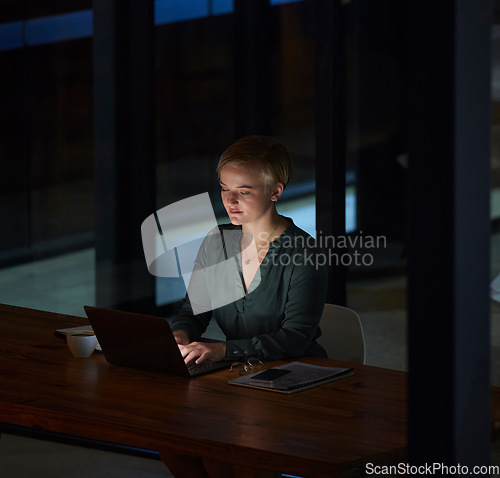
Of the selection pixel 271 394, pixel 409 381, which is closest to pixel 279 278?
pixel 271 394

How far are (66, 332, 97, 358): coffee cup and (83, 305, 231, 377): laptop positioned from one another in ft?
0.28

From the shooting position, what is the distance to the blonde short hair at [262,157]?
93.2 inches

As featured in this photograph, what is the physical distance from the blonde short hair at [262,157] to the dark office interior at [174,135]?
0.76 m

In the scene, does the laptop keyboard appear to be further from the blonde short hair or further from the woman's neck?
the blonde short hair

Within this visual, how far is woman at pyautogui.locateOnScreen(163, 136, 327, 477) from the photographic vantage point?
2230 millimetres

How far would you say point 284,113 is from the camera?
4.21 meters

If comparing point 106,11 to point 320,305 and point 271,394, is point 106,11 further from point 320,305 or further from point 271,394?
point 271,394

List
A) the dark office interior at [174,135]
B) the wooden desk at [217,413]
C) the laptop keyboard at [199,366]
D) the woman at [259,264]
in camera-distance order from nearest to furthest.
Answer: the wooden desk at [217,413], the laptop keyboard at [199,366], the woman at [259,264], the dark office interior at [174,135]

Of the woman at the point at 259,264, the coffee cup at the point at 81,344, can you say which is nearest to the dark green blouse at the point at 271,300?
the woman at the point at 259,264

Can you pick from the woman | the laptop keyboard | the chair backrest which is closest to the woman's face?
the woman

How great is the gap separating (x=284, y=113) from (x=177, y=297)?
47.0 inches

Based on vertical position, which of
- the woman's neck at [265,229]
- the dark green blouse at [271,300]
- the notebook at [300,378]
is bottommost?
the notebook at [300,378]

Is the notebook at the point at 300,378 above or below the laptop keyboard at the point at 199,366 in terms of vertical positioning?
below

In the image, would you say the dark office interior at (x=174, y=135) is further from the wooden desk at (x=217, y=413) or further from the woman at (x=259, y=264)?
the wooden desk at (x=217, y=413)
